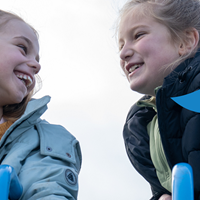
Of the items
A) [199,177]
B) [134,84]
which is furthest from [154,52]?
[199,177]

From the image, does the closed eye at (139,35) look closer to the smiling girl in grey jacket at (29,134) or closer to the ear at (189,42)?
the ear at (189,42)

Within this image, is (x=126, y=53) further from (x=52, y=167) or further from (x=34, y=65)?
(x=52, y=167)

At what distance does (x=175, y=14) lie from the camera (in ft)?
6.24

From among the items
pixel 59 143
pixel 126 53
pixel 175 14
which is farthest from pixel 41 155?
pixel 175 14

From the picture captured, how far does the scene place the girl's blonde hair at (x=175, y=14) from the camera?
1.85m

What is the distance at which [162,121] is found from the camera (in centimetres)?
143

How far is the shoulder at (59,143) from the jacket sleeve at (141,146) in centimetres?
33

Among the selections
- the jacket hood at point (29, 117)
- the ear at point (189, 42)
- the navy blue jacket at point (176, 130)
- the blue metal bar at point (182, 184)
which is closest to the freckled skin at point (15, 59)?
the jacket hood at point (29, 117)

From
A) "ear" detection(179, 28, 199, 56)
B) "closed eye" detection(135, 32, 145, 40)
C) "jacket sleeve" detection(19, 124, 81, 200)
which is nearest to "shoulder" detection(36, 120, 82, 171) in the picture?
"jacket sleeve" detection(19, 124, 81, 200)

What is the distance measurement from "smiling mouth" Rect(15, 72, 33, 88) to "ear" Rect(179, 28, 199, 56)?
35.3 inches

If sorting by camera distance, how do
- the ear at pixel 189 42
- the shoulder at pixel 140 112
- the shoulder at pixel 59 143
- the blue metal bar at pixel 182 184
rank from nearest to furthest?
the blue metal bar at pixel 182 184 → the shoulder at pixel 59 143 → the ear at pixel 189 42 → the shoulder at pixel 140 112

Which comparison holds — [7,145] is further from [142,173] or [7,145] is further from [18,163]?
[142,173]

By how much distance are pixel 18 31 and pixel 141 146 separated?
39.6 inches

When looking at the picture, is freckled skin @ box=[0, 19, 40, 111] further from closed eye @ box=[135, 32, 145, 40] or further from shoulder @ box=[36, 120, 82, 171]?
closed eye @ box=[135, 32, 145, 40]
